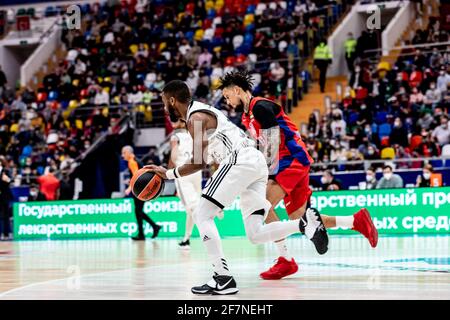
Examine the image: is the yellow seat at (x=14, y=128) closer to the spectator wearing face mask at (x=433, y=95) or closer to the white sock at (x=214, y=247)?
the spectator wearing face mask at (x=433, y=95)

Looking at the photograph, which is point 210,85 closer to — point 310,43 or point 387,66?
point 310,43

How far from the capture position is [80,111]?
31.7 meters

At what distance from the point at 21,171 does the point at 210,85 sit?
258 inches

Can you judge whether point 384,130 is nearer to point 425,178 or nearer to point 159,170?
point 425,178

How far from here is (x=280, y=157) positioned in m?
9.95

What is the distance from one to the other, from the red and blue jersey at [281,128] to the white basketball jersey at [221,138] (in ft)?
3.45

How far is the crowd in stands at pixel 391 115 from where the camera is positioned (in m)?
22.7

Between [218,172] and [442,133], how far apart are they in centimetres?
1530

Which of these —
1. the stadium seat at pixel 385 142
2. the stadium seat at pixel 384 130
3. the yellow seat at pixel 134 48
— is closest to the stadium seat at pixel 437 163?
the stadium seat at pixel 385 142

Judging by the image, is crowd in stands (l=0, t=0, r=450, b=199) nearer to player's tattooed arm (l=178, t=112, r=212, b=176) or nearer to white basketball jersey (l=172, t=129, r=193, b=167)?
white basketball jersey (l=172, t=129, r=193, b=167)

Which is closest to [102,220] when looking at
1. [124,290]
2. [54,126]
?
[54,126]

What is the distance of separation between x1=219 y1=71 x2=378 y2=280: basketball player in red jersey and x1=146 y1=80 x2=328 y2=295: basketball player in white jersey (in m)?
1.01

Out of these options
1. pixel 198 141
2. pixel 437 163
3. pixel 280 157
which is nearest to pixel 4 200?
pixel 437 163

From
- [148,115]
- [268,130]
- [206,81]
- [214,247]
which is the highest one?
[206,81]
